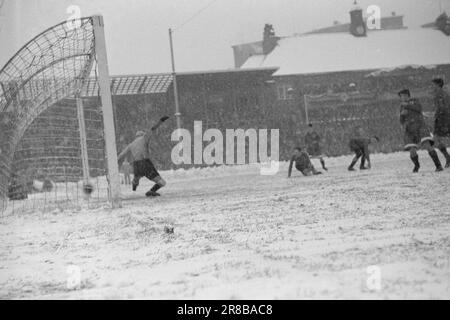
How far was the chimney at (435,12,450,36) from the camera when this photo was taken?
163 ft

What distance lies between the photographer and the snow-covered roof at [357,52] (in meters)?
43.3

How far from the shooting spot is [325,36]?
48406 mm

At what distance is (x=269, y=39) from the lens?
48625 millimetres

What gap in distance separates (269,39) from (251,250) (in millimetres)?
44695

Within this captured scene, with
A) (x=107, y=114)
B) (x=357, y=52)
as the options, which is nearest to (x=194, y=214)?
(x=107, y=114)

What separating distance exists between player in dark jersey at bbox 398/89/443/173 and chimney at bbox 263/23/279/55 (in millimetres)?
36652

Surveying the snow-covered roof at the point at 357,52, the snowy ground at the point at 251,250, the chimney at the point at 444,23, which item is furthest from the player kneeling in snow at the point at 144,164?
the chimney at the point at 444,23

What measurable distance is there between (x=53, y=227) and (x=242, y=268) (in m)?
5.27

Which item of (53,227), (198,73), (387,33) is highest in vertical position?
(387,33)

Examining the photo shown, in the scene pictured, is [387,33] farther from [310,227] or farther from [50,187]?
[310,227]

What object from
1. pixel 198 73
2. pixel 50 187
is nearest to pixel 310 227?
pixel 50 187

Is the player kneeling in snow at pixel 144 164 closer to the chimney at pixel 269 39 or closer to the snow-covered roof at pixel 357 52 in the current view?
the snow-covered roof at pixel 357 52

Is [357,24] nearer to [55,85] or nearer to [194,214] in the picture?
[55,85]

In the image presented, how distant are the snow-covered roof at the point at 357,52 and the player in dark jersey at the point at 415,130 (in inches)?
1149
